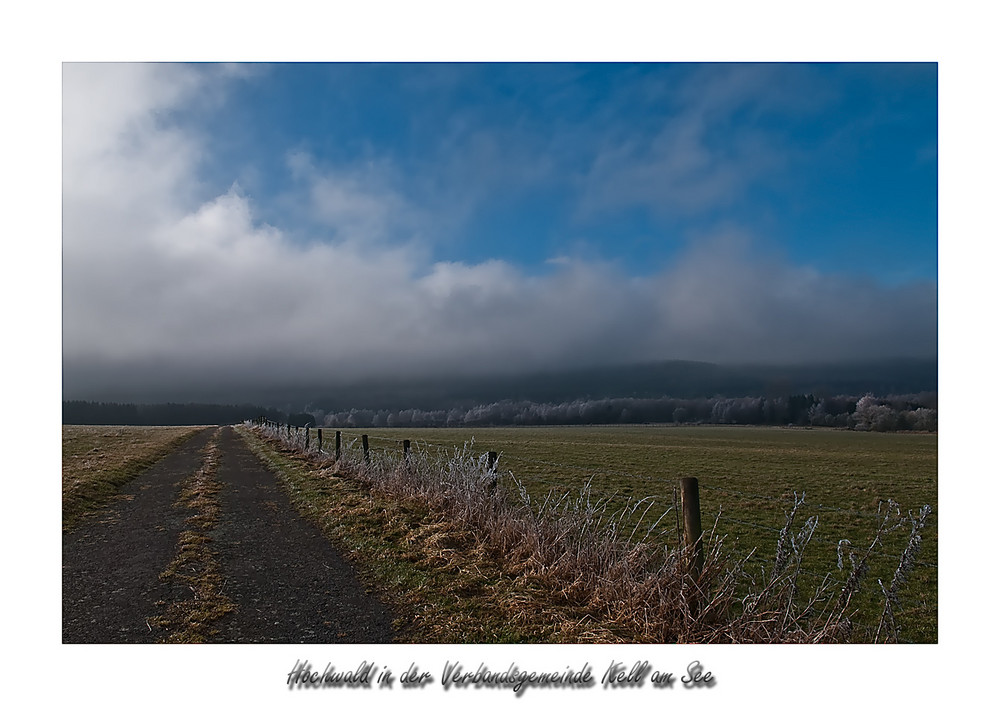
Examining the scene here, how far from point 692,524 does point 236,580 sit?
615 cm

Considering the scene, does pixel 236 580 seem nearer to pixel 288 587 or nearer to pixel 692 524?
pixel 288 587

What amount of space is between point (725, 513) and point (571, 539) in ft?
47.3

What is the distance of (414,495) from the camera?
39.3ft

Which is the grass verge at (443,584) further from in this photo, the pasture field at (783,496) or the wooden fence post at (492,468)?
the pasture field at (783,496)

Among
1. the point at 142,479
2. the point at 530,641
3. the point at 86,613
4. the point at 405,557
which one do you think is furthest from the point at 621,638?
the point at 142,479

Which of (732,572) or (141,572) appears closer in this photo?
(732,572)

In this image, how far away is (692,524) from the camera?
5738 mm

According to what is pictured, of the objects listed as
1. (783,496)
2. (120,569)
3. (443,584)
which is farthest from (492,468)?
(783,496)

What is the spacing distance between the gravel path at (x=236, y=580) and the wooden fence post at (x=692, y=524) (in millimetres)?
3367

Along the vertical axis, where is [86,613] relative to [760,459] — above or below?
above

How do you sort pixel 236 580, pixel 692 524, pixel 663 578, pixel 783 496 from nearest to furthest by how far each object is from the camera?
pixel 663 578 → pixel 692 524 → pixel 236 580 → pixel 783 496

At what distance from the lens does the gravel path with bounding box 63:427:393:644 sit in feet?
19.1

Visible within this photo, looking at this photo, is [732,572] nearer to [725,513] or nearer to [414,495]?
[414,495]

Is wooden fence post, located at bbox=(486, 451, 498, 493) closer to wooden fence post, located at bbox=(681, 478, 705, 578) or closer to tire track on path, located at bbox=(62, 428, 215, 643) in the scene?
wooden fence post, located at bbox=(681, 478, 705, 578)
